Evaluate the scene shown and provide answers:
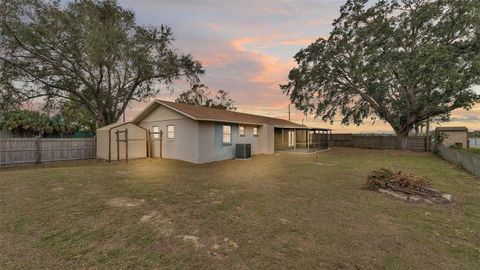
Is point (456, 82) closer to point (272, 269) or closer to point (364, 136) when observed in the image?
point (364, 136)

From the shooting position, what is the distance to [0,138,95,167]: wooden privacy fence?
469 inches

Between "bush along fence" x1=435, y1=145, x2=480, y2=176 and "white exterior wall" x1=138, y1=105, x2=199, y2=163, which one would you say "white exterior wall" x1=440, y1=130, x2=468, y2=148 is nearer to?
"bush along fence" x1=435, y1=145, x2=480, y2=176

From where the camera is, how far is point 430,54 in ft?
52.0

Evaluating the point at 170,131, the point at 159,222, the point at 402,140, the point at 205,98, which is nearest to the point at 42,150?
the point at 170,131

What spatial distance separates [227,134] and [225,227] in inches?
447

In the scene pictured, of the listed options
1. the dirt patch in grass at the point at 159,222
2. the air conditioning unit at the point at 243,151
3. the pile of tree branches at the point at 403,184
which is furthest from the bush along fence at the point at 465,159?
the dirt patch in grass at the point at 159,222

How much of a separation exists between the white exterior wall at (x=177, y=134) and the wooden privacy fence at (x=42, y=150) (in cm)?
425

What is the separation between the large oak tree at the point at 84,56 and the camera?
1645 centimetres

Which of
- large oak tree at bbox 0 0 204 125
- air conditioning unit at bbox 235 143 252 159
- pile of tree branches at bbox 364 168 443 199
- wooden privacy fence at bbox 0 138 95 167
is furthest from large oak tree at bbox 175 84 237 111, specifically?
pile of tree branches at bbox 364 168 443 199

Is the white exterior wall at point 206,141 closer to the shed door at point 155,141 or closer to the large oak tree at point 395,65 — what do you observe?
the shed door at point 155,141

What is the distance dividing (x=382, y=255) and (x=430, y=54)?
18.6m

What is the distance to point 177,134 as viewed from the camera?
562 inches

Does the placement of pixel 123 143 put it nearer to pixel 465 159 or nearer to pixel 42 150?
pixel 42 150

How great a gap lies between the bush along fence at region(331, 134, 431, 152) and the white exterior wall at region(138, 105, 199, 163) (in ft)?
75.3
